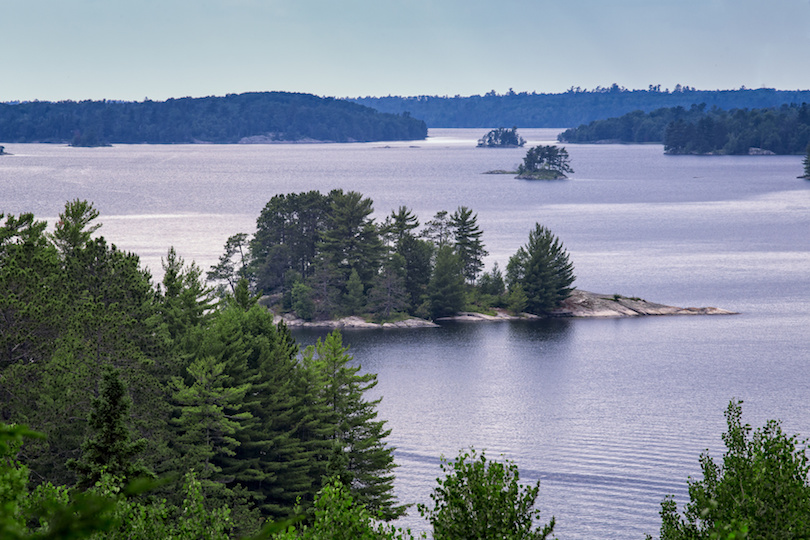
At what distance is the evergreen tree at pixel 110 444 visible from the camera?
2384 cm

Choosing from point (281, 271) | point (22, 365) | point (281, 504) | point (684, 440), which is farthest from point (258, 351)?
point (281, 271)

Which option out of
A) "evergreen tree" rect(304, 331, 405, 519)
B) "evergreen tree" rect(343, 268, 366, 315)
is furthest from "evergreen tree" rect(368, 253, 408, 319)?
"evergreen tree" rect(304, 331, 405, 519)

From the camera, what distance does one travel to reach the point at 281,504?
39094 millimetres

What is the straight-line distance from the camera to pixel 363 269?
10500 centimetres

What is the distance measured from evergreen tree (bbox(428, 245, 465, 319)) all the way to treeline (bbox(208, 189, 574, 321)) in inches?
4.6

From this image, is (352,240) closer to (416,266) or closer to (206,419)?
(416,266)

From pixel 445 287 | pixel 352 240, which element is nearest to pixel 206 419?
pixel 445 287

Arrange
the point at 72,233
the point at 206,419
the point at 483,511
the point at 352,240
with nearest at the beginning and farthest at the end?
the point at 483,511 → the point at 206,419 → the point at 72,233 → the point at 352,240

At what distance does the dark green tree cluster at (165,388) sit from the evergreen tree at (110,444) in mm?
43

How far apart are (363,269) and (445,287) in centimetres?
992

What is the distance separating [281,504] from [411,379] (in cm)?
3703

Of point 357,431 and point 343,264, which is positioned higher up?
point 343,264

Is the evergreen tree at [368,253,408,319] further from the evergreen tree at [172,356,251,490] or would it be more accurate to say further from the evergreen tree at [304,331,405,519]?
the evergreen tree at [172,356,251,490]

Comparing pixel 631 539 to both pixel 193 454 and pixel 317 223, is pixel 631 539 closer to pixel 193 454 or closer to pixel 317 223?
pixel 193 454
